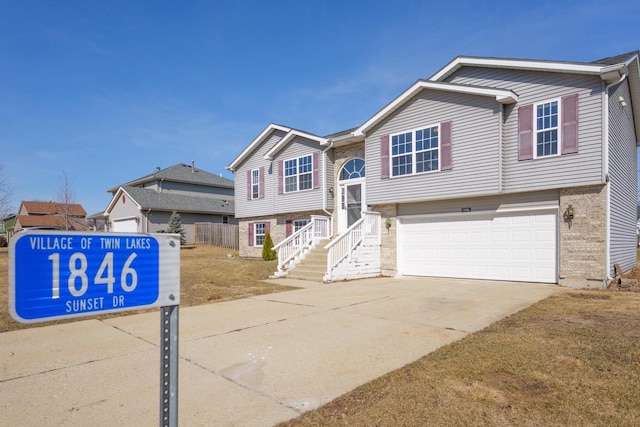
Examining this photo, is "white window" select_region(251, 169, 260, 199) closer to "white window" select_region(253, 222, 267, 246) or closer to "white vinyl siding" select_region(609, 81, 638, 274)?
"white window" select_region(253, 222, 267, 246)

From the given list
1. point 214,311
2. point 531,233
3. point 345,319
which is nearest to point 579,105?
point 531,233

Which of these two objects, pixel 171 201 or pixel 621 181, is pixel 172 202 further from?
pixel 621 181

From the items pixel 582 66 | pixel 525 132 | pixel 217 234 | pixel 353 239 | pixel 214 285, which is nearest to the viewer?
pixel 582 66

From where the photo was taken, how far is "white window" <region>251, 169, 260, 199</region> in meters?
20.4

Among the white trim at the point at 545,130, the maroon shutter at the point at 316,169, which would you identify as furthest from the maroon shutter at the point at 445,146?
the maroon shutter at the point at 316,169

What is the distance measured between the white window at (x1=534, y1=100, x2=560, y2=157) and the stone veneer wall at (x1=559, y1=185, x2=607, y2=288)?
1.21 metres

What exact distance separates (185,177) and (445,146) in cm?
2690

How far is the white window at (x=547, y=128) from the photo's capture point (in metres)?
10.6

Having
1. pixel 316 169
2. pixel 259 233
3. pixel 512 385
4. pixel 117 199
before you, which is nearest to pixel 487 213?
pixel 316 169

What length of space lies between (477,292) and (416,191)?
4.50m

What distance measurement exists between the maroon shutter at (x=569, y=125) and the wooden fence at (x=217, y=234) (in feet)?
68.1

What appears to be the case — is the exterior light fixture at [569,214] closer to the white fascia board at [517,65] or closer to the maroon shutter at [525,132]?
the maroon shutter at [525,132]

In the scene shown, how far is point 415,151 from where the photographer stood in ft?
43.2

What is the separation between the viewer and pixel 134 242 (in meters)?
1.92
